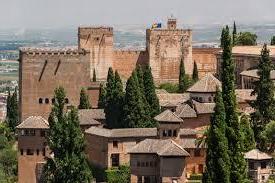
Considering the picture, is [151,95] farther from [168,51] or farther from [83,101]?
[168,51]

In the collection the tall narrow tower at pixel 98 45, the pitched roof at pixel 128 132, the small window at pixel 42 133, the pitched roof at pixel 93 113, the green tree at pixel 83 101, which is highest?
the tall narrow tower at pixel 98 45

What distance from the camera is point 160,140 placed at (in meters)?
54.8

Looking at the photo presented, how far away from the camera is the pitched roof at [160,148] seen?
52156 millimetres

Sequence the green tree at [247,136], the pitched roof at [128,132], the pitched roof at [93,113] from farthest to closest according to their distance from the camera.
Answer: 1. the pitched roof at [93,113]
2. the pitched roof at [128,132]
3. the green tree at [247,136]

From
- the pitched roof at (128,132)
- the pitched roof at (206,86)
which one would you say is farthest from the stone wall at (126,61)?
the pitched roof at (128,132)

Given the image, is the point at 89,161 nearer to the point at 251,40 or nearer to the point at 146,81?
the point at 146,81

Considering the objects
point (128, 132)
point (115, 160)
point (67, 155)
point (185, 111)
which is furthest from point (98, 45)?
point (67, 155)

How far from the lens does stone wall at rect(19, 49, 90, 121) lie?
7269 centimetres

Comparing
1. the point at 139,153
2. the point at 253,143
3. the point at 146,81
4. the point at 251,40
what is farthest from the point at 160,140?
the point at 251,40

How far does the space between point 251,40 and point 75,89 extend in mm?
28312

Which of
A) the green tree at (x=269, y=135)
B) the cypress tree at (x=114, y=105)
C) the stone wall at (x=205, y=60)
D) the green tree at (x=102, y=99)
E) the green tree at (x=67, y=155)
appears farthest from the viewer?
the stone wall at (x=205, y=60)

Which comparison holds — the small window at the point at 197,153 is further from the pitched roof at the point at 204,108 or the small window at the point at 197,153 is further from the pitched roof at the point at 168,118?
the pitched roof at the point at 204,108

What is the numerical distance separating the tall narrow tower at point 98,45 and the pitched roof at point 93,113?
2210cm

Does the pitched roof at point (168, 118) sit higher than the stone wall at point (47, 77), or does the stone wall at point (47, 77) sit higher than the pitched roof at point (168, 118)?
the stone wall at point (47, 77)
